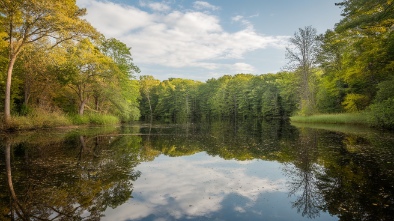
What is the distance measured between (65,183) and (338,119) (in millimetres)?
29513

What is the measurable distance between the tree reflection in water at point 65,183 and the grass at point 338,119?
2229cm

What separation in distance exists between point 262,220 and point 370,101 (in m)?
29.3

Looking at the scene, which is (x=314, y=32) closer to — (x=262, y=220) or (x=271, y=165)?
(x=271, y=165)

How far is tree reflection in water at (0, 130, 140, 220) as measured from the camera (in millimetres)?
4945

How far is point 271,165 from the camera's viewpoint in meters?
9.51

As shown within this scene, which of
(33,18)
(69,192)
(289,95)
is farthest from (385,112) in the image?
(289,95)

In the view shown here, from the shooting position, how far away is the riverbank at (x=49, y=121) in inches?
740

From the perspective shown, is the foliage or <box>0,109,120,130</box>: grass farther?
the foliage

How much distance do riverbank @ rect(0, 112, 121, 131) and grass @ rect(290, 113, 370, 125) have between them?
27.4 metres

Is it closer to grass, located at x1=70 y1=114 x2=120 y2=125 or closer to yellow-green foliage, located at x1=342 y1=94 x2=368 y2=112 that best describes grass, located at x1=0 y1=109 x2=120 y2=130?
grass, located at x1=70 y1=114 x2=120 y2=125

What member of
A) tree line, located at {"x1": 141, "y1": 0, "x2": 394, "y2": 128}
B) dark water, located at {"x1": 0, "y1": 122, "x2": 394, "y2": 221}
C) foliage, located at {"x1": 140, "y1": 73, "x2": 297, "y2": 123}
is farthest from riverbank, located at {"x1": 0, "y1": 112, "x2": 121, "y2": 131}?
foliage, located at {"x1": 140, "y1": 73, "x2": 297, "y2": 123}

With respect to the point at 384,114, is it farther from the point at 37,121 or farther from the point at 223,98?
the point at 223,98

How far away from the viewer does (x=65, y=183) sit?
6641 mm

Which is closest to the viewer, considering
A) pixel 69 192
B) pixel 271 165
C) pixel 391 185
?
pixel 69 192
